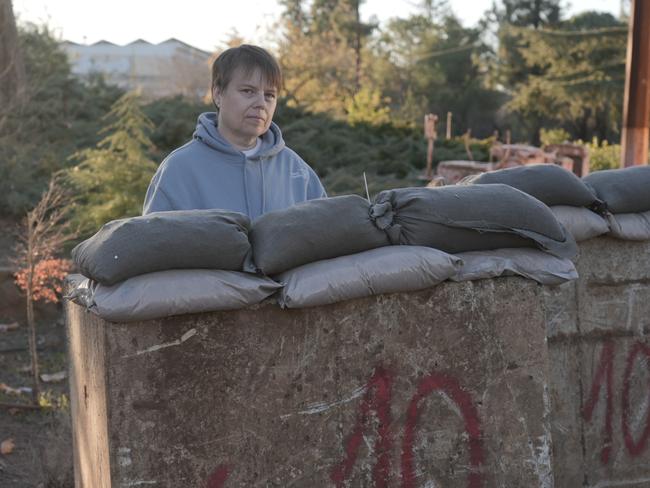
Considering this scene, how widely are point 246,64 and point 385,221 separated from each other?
2.72ft

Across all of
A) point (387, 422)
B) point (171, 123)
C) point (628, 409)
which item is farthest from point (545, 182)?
point (171, 123)

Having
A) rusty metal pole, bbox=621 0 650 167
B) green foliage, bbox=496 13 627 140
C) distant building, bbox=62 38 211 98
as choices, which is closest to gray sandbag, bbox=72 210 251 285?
rusty metal pole, bbox=621 0 650 167

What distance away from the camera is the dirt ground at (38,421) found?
205 inches

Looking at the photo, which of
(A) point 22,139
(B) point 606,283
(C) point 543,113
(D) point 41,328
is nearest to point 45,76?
(A) point 22,139

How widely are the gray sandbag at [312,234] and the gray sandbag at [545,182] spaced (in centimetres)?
86

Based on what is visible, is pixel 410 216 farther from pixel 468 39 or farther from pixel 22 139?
pixel 468 39

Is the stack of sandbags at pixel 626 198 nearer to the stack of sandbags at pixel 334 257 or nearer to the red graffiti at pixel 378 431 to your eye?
the stack of sandbags at pixel 334 257

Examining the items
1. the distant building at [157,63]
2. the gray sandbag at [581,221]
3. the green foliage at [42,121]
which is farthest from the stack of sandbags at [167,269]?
the distant building at [157,63]

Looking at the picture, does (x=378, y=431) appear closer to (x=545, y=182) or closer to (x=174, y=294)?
(x=174, y=294)

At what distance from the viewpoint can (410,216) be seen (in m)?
3.19

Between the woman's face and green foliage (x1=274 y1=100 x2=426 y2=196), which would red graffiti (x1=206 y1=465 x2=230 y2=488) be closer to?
the woman's face

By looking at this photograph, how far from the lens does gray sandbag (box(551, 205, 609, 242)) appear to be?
12.8ft

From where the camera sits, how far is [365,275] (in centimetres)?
300

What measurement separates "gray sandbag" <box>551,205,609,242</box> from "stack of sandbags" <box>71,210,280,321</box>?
1501 millimetres
